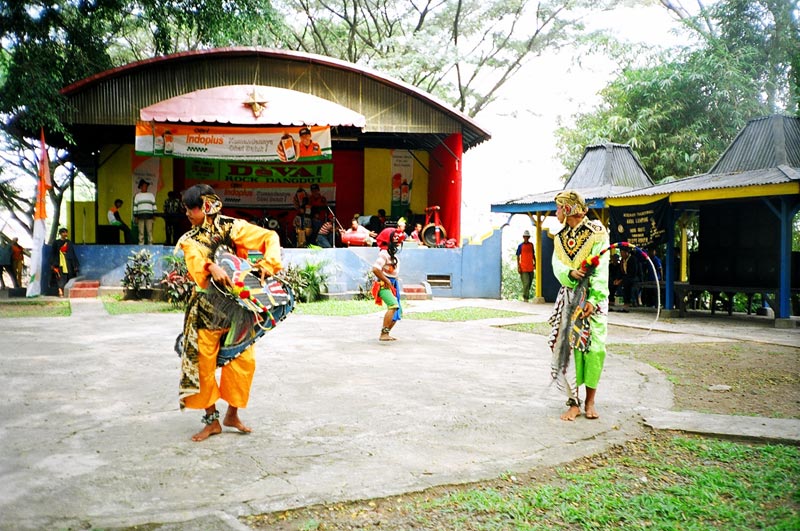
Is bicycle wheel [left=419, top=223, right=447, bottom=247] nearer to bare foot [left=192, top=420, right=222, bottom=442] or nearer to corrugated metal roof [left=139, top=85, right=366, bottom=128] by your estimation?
corrugated metal roof [left=139, top=85, right=366, bottom=128]

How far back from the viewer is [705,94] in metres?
22.7

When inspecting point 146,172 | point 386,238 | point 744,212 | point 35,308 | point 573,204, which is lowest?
point 35,308

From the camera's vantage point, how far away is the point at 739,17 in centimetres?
2298

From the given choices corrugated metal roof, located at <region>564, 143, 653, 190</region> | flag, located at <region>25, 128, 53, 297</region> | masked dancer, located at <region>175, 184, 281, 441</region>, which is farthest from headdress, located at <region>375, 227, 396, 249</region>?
flag, located at <region>25, 128, 53, 297</region>

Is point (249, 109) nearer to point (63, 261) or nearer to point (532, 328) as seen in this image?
point (63, 261)

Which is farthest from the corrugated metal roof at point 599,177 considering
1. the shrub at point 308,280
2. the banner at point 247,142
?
the shrub at point 308,280

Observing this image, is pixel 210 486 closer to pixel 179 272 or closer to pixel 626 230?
pixel 179 272

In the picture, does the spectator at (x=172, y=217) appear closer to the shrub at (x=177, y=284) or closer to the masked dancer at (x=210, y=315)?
the shrub at (x=177, y=284)

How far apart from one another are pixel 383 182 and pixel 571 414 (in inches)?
710

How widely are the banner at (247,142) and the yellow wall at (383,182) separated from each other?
5.45 meters

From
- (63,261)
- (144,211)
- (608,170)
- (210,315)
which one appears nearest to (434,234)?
(608,170)

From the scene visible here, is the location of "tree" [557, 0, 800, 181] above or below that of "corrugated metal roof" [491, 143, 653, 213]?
above

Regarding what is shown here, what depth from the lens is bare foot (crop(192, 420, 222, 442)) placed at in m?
4.90

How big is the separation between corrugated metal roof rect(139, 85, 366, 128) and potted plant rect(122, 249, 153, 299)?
3656 millimetres
